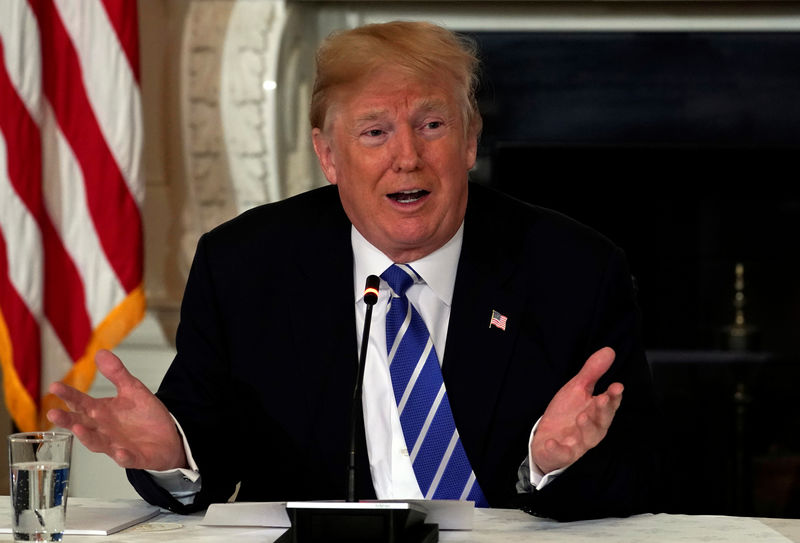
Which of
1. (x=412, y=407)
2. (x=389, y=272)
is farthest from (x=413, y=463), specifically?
(x=389, y=272)

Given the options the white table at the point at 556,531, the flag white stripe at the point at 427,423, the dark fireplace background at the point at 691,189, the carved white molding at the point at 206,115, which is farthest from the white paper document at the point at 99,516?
the dark fireplace background at the point at 691,189

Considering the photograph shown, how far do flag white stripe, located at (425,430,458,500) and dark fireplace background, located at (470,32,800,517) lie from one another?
8.04ft

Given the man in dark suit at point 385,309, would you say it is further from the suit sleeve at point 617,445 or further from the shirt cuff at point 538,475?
the shirt cuff at point 538,475

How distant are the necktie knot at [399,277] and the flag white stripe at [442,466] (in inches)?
11.1

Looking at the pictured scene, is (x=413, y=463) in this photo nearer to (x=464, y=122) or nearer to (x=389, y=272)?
(x=389, y=272)

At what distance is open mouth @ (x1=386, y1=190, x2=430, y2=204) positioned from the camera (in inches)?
82.7

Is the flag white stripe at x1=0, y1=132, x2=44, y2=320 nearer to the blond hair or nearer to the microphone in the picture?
the blond hair

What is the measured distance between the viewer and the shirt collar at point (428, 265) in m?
2.14

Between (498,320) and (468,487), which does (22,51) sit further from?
(468,487)

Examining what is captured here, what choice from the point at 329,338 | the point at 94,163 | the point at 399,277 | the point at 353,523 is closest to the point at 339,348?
the point at 329,338

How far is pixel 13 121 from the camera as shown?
137 inches

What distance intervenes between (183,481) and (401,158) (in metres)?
0.69

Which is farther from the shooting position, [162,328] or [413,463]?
→ [162,328]

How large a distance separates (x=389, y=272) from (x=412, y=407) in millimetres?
268
